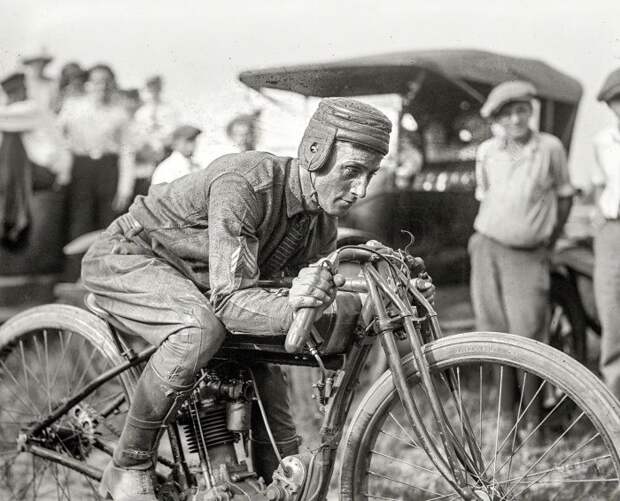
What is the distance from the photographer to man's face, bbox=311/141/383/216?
11.5ft

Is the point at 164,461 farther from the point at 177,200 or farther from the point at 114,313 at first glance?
the point at 177,200

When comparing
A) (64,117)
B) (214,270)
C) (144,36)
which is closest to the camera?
(214,270)

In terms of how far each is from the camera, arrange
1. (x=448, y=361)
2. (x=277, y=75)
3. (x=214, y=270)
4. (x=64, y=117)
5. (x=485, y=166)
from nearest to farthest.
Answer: (x=448, y=361) < (x=214, y=270) < (x=277, y=75) < (x=485, y=166) < (x=64, y=117)

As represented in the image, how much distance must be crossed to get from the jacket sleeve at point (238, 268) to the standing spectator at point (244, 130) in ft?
7.93

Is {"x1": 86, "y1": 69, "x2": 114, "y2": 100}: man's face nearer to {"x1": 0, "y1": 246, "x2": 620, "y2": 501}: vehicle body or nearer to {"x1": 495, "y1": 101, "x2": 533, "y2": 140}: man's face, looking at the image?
{"x1": 495, "y1": 101, "x2": 533, "y2": 140}: man's face

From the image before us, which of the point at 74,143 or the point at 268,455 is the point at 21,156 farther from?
the point at 268,455

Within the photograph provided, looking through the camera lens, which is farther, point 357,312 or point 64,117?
point 64,117

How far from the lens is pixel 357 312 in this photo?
11.5ft

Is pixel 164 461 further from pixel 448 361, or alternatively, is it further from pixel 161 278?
pixel 448 361

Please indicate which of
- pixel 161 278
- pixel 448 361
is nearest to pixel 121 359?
pixel 161 278

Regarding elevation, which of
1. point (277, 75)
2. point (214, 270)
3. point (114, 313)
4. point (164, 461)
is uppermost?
point (277, 75)

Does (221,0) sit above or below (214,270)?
above

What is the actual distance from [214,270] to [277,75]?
7.36 ft

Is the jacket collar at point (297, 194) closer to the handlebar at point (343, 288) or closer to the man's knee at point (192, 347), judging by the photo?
the handlebar at point (343, 288)
